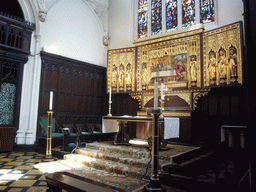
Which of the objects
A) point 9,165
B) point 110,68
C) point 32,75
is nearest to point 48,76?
point 32,75

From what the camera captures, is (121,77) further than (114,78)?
No

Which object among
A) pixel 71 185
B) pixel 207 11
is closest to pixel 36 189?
pixel 71 185

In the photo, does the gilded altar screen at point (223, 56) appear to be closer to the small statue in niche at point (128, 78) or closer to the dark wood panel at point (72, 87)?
the small statue in niche at point (128, 78)

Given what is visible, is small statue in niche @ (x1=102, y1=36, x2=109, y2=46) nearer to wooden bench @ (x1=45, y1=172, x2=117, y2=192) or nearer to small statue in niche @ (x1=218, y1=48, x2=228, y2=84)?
small statue in niche @ (x1=218, y1=48, x2=228, y2=84)

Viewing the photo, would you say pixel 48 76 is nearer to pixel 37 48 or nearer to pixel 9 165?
pixel 37 48

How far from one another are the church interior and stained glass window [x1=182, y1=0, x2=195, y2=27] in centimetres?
4

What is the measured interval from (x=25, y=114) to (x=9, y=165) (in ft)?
9.41

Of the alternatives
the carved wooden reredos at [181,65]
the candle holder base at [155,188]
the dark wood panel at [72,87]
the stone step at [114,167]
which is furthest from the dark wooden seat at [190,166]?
the dark wood panel at [72,87]

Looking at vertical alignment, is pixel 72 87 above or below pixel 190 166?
above

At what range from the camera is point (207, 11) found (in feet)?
26.1

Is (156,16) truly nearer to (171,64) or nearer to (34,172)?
(171,64)

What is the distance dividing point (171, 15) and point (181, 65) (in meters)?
3.06

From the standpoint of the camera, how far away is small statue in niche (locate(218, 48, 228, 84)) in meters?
6.21

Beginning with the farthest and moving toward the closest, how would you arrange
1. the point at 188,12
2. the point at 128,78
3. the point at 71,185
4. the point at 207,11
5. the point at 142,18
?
the point at 142,18, the point at 128,78, the point at 188,12, the point at 207,11, the point at 71,185
